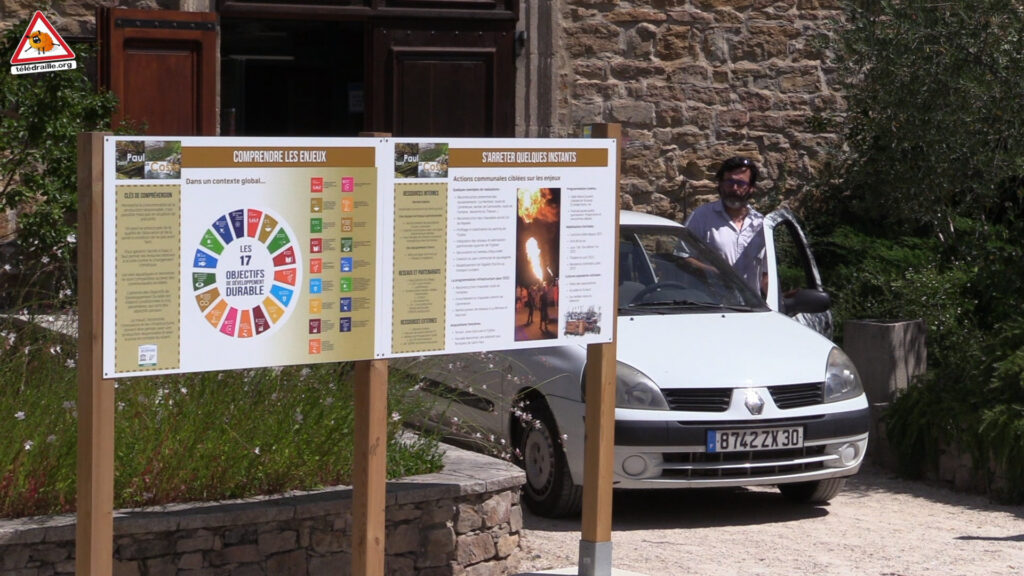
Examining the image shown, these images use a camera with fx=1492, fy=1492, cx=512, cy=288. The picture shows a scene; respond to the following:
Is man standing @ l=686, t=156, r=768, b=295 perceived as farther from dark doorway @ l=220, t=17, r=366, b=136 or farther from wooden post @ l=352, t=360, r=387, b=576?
dark doorway @ l=220, t=17, r=366, b=136

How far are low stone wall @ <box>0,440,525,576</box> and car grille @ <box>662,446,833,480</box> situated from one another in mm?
1010

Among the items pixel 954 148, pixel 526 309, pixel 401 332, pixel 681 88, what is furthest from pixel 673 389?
pixel 681 88

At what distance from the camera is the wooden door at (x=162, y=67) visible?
10180 mm

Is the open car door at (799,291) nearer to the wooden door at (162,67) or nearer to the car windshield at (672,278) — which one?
the car windshield at (672,278)

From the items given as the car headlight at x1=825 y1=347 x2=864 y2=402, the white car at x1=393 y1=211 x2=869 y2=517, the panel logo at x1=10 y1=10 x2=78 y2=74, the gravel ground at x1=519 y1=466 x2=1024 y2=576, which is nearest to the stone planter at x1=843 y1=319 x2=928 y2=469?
the gravel ground at x1=519 y1=466 x2=1024 y2=576

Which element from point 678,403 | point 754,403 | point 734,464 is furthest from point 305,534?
point 754,403

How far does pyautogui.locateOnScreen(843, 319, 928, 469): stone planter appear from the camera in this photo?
9.20 m

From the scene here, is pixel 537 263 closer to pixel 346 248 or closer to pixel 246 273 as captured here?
pixel 346 248

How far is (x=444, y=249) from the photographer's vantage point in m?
5.21

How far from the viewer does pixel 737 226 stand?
9094mm

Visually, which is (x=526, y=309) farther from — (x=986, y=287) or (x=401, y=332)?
(x=986, y=287)

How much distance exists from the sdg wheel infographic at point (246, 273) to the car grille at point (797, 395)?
309cm

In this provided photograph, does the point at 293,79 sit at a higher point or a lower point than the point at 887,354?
higher

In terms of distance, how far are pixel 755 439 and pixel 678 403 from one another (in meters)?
0.41
